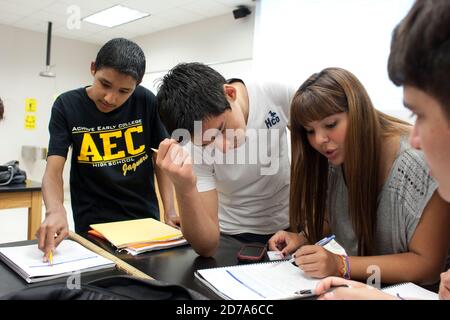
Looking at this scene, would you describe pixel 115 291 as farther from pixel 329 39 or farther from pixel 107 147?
pixel 329 39

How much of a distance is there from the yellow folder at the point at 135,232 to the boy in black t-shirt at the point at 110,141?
19cm

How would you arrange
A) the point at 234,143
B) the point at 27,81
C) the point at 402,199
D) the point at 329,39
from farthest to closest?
the point at 27,81 < the point at 329,39 < the point at 234,143 < the point at 402,199

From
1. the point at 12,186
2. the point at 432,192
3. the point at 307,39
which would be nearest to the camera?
the point at 432,192

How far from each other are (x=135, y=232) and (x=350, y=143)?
26.9 inches

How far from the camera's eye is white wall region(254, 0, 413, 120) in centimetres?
303

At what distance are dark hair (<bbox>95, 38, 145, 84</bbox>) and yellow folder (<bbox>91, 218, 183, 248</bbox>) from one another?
0.55 meters

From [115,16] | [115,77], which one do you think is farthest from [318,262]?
[115,16]

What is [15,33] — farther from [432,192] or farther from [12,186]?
[432,192]

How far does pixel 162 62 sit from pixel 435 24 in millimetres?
5453

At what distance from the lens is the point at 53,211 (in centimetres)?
111

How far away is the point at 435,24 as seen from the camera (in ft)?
1.46

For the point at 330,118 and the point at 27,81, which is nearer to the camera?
the point at 330,118

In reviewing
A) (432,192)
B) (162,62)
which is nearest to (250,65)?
(162,62)

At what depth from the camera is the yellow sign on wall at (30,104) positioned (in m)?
5.72
